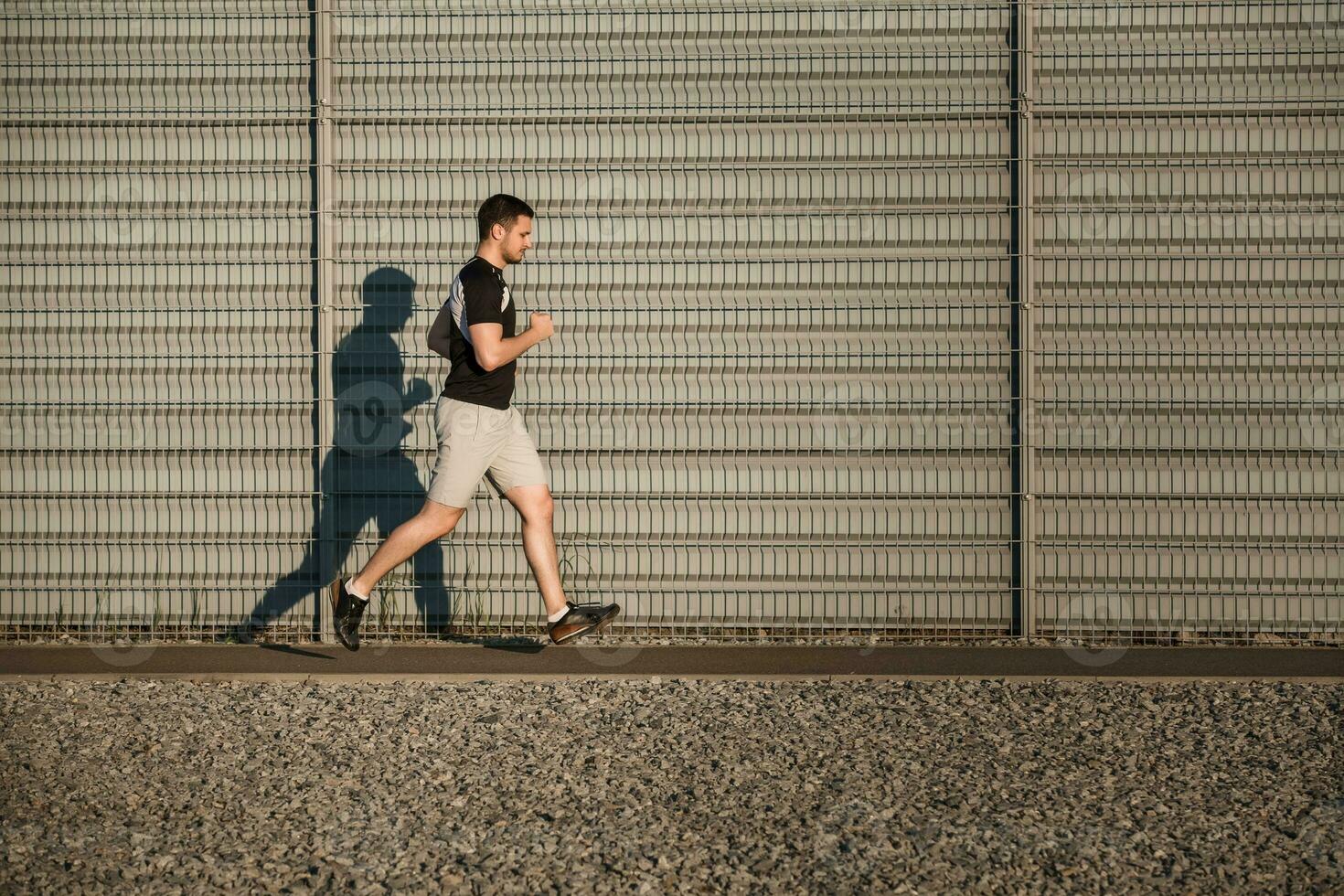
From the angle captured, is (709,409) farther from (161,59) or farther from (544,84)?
(161,59)

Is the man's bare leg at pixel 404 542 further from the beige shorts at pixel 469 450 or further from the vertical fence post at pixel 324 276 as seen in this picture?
the vertical fence post at pixel 324 276

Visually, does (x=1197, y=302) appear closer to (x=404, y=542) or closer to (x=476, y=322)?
(x=476, y=322)

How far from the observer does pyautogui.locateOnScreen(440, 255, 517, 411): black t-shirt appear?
6090mm

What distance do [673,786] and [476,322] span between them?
2416 mm

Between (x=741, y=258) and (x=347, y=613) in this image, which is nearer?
(x=347, y=613)

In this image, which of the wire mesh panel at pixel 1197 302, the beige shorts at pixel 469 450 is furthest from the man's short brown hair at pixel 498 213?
the wire mesh panel at pixel 1197 302

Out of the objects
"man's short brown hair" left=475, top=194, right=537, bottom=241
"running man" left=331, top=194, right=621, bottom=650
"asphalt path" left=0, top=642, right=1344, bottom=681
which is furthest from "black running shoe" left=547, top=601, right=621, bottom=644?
"man's short brown hair" left=475, top=194, right=537, bottom=241

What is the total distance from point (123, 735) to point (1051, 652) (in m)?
4.21

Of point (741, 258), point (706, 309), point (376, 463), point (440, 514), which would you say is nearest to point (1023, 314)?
point (741, 258)

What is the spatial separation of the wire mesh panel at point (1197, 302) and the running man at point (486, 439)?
2.61 metres

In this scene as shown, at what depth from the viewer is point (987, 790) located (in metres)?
4.44

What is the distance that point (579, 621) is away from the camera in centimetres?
620

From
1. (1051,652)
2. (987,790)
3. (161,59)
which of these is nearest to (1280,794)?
(987,790)

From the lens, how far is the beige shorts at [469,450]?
614 centimetres
